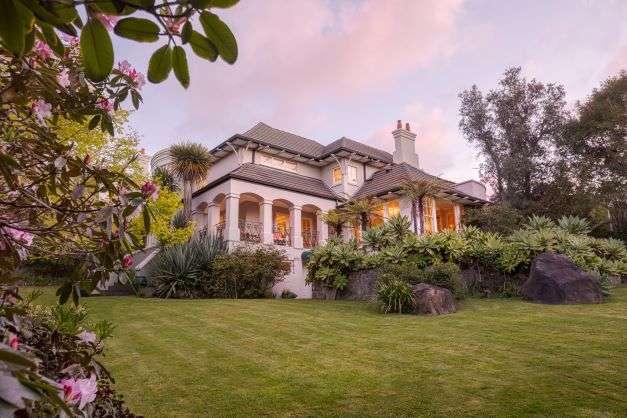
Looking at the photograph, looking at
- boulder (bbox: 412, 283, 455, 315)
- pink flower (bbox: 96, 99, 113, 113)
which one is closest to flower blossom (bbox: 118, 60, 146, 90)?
pink flower (bbox: 96, 99, 113, 113)

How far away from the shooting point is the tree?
83.8ft

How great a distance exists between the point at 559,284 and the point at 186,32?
42.3 feet

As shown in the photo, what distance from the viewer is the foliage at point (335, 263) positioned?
15.1 metres

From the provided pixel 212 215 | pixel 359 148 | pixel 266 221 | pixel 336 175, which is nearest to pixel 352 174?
pixel 336 175

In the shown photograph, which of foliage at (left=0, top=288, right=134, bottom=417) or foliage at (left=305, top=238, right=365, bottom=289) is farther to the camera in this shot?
foliage at (left=305, top=238, right=365, bottom=289)

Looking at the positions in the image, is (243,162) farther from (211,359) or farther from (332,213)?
(211,359)

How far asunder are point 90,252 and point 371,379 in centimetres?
392

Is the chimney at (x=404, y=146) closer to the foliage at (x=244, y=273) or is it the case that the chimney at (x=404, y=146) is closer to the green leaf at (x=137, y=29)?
the foliage at (x=244, y=273)

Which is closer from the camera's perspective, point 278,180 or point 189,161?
point 189,161

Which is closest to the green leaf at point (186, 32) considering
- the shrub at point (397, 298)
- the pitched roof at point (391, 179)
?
the shrub at point (397, 298)

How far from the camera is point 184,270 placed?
17.1 metres

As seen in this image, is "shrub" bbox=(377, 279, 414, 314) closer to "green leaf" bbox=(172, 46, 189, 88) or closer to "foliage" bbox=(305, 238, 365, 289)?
"foliage" bbox=(305, 238, 365, 289)

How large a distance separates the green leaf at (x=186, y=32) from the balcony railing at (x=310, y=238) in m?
23.5

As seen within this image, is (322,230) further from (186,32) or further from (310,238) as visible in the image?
(186,32)
